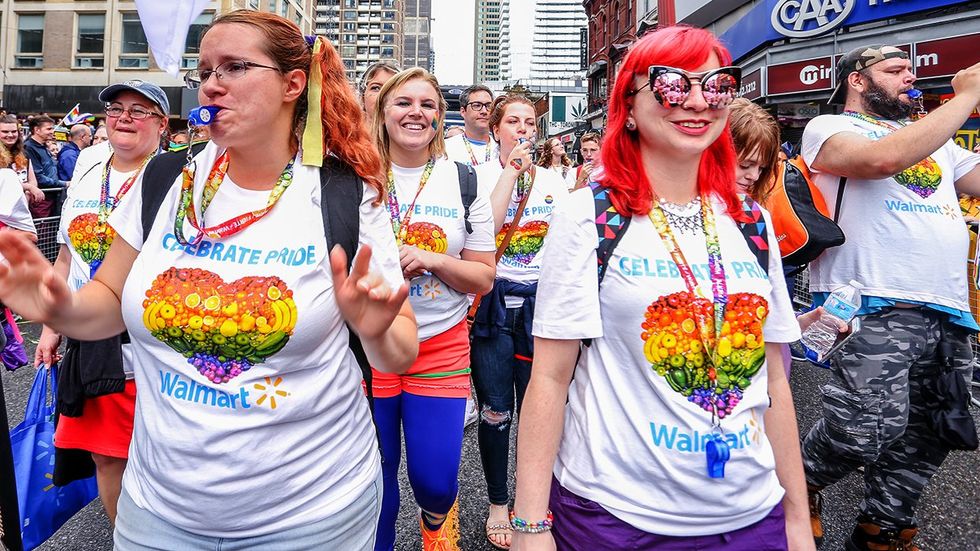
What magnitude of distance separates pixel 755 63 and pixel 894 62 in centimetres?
1250

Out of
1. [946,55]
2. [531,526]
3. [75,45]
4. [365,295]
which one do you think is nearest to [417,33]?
[75,45]

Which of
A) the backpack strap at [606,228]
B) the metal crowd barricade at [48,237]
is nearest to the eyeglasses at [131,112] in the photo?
the backpack strap at [606,228]

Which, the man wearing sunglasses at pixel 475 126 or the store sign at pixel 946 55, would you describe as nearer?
the man wearing sunglasses at pixel 475 126

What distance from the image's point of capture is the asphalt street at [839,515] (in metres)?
3.08

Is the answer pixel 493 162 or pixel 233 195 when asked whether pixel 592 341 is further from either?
pixel 493 162

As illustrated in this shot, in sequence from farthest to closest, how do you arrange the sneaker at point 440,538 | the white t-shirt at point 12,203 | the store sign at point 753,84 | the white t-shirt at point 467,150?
1. the store sign at point 753,84
2. the white t-shirt at point 467,150
3. the white t-shirt at point 12,203
4. the sneaker at point 440,538

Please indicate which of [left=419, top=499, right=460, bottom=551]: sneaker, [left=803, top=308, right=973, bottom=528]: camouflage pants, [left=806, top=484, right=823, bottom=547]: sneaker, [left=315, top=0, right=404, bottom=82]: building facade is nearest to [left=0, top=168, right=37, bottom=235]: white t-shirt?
[left=419, top=499, right=460, bottom=551]: sneaker

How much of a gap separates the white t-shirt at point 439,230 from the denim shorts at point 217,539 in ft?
3.79

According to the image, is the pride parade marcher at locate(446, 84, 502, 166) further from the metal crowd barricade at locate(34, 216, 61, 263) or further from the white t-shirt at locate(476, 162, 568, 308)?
the metal crowd barricade at locate(34, 216, 61, 263)

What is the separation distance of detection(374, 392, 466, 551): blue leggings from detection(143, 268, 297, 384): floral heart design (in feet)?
3.93

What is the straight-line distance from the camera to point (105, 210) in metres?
2.80

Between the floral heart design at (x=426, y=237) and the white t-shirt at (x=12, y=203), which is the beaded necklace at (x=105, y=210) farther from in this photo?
the floral heart design at (x=426, y=237)

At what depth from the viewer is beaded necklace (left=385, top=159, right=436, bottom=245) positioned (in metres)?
2.84

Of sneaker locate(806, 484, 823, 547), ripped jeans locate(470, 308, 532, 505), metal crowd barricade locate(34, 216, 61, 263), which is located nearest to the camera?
sneaker locate(806, 484, 823, 547)
